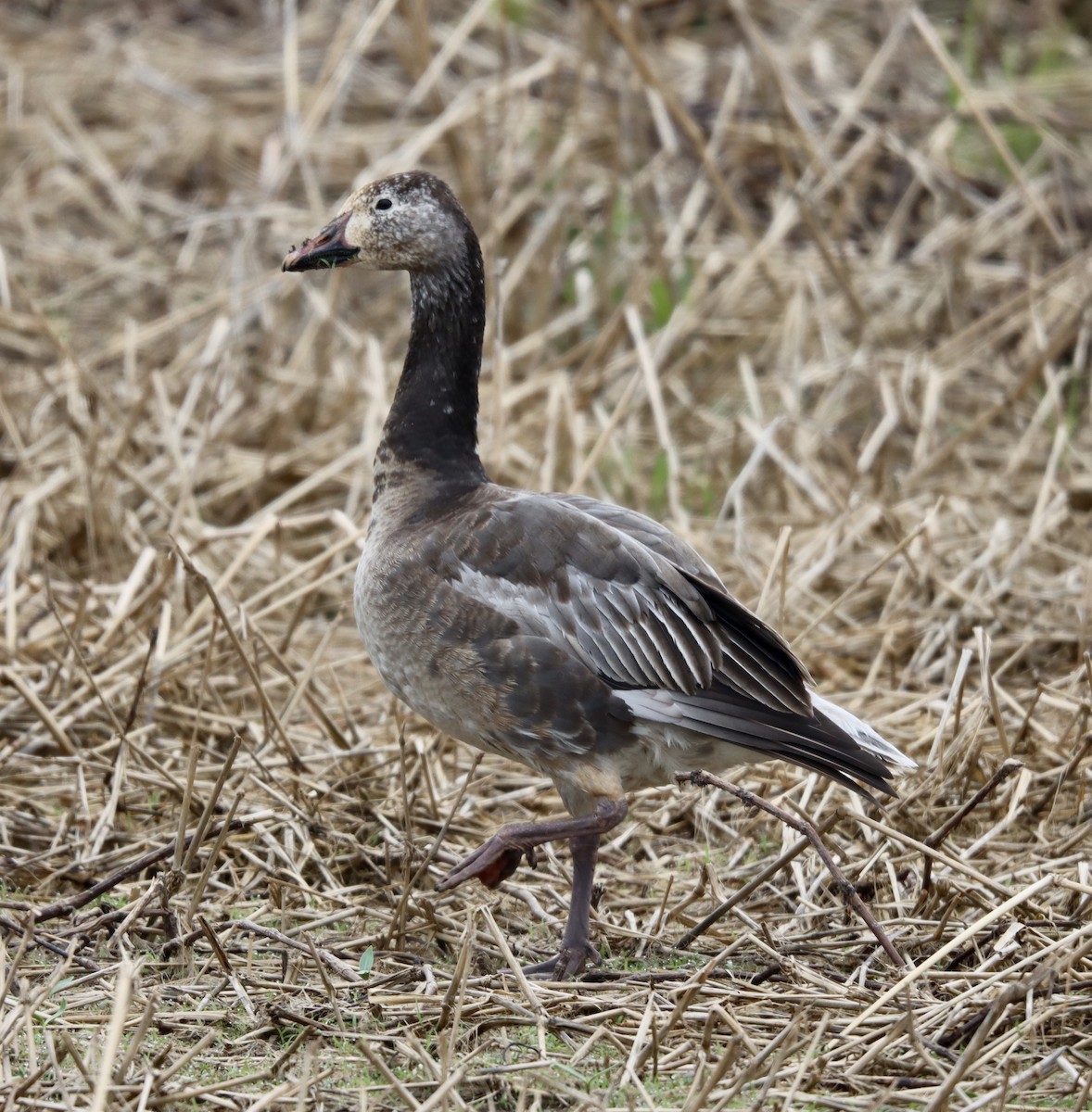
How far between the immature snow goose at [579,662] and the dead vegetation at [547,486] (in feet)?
0.65

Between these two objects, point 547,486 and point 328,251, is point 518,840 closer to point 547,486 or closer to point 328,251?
point 328,251

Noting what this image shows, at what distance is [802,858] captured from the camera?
4016 millimetres

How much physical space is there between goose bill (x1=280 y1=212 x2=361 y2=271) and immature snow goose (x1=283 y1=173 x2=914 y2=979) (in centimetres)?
71

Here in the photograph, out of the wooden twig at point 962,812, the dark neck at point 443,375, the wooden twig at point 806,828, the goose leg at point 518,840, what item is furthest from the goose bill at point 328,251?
the wooden twig at point 962,812

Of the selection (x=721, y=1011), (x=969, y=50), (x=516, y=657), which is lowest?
(x=721, y=1011)

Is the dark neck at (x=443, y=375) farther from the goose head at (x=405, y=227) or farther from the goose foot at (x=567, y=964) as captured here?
the goose foot at (x=567, y=964)

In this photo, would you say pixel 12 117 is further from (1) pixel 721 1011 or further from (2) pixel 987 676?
(1) pixel 721 1011

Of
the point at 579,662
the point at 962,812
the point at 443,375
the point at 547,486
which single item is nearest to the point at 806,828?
the point at 962,812

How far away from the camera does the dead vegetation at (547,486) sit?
124 inches

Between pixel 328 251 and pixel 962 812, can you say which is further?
pixel 328 251

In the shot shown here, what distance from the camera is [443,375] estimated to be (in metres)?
4.15

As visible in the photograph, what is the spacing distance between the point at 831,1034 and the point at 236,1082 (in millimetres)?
1138

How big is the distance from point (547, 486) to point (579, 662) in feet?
6.63

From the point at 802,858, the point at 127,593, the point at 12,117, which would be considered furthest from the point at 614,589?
the point at 12,117
